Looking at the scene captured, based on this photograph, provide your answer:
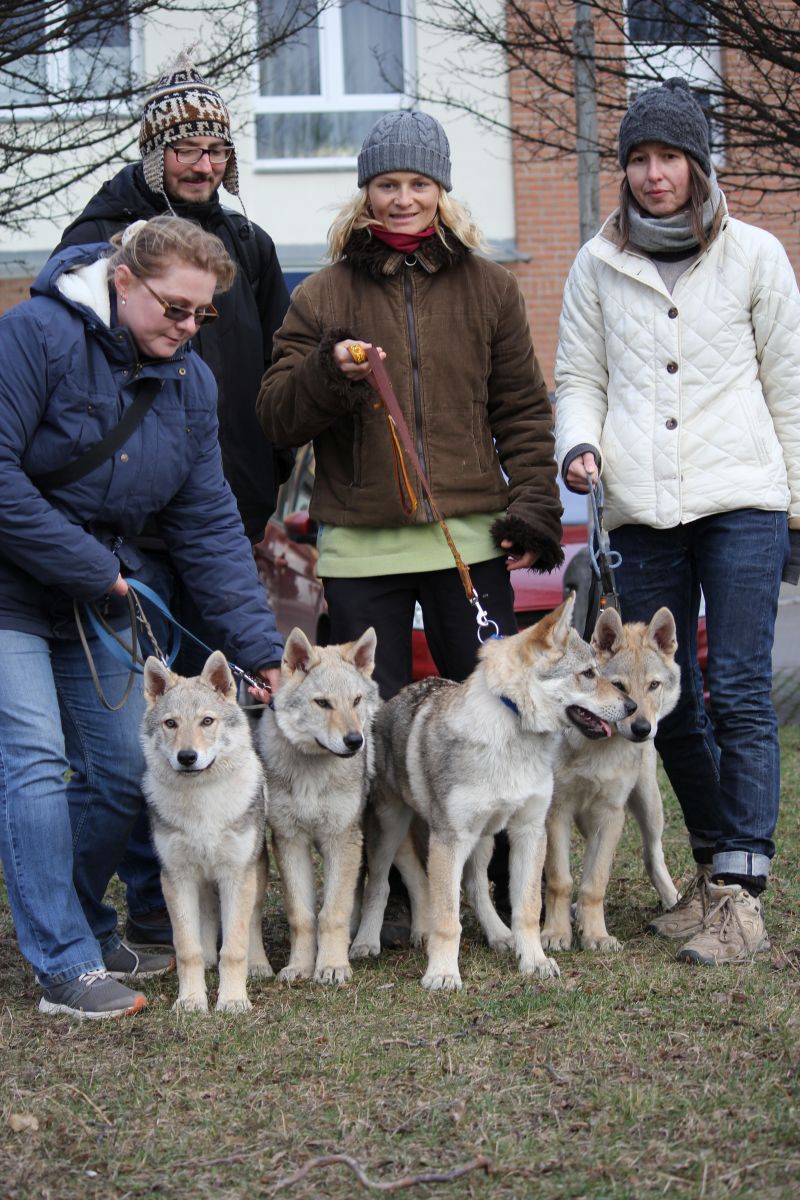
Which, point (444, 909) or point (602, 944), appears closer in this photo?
point (444, 909)

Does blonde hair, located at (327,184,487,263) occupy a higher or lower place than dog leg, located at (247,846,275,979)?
higher

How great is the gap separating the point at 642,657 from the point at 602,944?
42.5 inches

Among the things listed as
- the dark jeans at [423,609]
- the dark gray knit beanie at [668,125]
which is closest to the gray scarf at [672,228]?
the dark gray knit beanie at [668,125]

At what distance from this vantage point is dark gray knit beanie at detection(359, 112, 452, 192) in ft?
17.0

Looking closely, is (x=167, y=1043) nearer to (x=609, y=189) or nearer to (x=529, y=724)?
(x=529, y=724)

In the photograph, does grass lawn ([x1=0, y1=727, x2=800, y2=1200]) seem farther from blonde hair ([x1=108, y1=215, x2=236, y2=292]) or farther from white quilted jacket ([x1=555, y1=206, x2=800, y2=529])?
blonde hair ([x1=108, y1=215, x2=236, y2=292])

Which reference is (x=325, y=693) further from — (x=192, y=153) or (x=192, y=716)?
(x=192, y=153)

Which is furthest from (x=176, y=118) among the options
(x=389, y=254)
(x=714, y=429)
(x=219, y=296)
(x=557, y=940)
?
(x=557, y=940)

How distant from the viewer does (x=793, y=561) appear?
539 centimetres

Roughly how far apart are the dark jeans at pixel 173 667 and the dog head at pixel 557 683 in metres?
1.21

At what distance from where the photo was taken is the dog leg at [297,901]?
17.2 ft

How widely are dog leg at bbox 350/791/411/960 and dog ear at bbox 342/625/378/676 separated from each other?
557 millimetres

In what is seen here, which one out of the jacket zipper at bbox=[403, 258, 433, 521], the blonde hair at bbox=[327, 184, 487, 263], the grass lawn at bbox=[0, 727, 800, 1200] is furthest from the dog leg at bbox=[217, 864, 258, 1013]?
the blonde hair at bbox=[327, 184, 487, 263]

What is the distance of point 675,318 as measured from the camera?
514 centimetres
